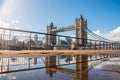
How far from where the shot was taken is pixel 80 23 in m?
53.4

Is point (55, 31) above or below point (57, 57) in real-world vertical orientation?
above

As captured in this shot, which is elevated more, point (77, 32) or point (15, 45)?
point (77, 32)

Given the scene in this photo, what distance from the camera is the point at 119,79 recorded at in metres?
2.24

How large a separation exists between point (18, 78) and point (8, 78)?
0.44 ft

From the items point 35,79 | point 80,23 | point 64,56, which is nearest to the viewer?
point 35,79

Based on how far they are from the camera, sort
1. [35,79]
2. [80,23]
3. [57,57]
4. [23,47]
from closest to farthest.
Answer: [35,79] < [57,57] < [23,47] < [80,23]

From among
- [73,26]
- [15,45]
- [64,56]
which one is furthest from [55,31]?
[64,56]

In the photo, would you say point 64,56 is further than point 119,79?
Yes

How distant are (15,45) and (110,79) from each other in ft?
38.8

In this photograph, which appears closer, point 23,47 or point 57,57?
point 57,57

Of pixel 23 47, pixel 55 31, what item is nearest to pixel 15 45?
pixel 23 47

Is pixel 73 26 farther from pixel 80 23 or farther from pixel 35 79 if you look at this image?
pixel 35 79

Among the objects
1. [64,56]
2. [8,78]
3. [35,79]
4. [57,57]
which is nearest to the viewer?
[8,78]

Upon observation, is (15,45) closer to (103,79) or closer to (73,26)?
(103,79)
